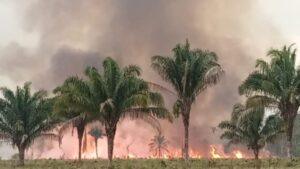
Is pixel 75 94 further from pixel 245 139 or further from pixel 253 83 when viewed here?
pixel 245 139

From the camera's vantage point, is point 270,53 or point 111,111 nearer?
point 111,111

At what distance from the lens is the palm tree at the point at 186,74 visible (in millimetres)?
40881

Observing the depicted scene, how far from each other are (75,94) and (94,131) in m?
95.4

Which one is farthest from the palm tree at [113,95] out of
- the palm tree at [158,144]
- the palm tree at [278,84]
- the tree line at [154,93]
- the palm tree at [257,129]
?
the palm tree at [158,144]

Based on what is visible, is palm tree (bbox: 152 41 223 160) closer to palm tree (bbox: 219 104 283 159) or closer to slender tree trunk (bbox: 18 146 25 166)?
palm tree (bbox: 219 104 283 159)

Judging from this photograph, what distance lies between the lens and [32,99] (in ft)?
160

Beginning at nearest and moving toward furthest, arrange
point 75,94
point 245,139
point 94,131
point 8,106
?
point 75,94
point 8,106
point 245,139
point 94,131

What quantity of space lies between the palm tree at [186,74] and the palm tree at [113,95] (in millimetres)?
4045

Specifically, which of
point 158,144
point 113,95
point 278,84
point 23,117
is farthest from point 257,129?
point 158,144

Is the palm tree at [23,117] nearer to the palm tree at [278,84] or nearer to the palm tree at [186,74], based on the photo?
the palm tree at [186,74]

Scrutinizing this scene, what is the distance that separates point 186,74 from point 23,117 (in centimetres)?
1805

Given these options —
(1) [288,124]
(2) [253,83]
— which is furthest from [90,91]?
(1) [288,124]

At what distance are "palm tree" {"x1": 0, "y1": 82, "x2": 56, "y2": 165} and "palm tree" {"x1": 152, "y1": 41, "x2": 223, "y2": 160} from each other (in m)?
13.9

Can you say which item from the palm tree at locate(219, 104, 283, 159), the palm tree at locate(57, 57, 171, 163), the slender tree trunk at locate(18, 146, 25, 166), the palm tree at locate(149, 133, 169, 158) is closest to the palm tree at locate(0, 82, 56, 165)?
the slender tree trunk at locate(18, 146, 25, 166)
